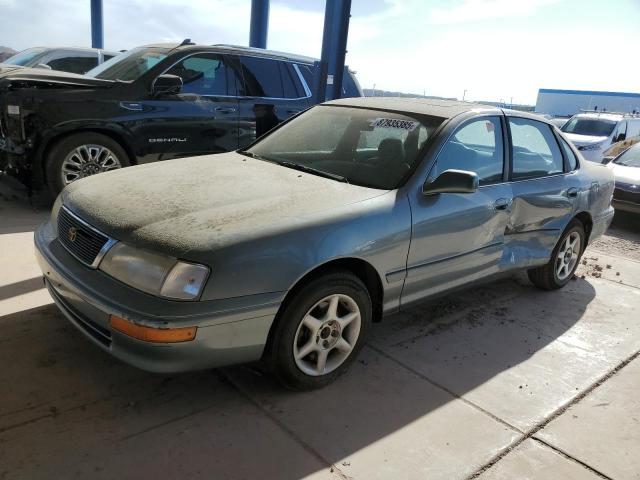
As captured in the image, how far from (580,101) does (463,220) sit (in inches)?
1540

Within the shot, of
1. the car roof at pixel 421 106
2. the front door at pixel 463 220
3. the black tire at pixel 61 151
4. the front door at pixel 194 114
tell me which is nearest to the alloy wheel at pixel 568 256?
the front door at pixel 463 220

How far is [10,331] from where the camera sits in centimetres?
322

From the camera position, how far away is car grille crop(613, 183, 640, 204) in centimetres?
801

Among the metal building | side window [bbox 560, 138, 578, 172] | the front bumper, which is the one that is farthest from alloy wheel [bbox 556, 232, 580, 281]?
the metal building

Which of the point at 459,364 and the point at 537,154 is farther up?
the point at 537,154

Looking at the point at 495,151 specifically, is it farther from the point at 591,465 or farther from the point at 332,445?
the point at 332,445

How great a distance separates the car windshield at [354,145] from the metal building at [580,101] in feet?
117

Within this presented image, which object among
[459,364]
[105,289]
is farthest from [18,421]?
[459,364]

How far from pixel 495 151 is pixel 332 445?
2.40 meters

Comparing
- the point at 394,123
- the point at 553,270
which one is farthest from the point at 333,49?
the point at 553,270

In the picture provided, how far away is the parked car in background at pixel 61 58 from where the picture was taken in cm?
930

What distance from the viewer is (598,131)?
14164mm

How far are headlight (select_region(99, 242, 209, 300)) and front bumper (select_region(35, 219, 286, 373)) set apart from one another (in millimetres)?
37

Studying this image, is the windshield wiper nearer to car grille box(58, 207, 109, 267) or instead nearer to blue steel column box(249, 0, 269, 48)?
car grille box(58, 207, 109, 267)
